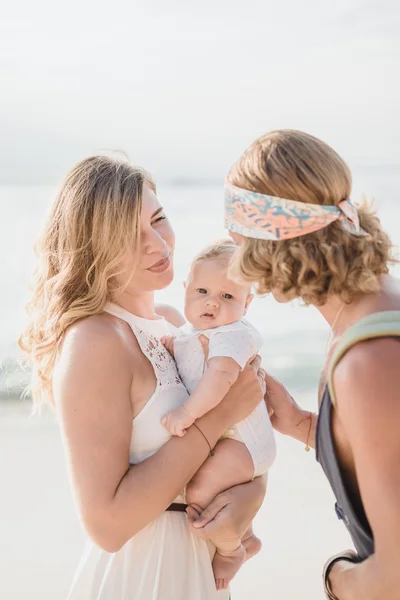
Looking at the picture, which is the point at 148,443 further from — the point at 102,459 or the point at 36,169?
the point at 36,169

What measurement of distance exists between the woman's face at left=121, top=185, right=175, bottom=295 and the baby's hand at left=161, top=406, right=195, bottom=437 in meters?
0.53

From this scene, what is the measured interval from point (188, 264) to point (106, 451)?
35.1 feet

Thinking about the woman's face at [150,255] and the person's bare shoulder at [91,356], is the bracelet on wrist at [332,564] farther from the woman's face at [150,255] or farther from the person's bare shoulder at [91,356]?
the woman's face at [150,255]

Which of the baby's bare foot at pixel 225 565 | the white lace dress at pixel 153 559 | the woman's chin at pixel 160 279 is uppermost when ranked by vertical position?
the woman's chin at pixel 160 279

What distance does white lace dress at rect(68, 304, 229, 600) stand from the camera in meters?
2.80

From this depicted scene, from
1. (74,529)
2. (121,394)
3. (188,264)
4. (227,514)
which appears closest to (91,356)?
(121,394)

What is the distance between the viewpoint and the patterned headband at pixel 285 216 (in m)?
2.21

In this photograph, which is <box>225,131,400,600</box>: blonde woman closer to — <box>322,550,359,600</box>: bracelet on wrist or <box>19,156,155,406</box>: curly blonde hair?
<box>322,550,359,600</box>: bracelet on wrist

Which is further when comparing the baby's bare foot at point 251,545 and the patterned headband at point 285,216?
the baby's bare foot at point 251,545

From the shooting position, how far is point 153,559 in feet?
9.28

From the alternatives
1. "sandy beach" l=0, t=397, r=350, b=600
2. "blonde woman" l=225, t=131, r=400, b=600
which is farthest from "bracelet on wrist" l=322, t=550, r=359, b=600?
"sandy beach" l=0, t=397, r=350, b=600

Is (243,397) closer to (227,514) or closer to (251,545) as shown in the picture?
(227,514)

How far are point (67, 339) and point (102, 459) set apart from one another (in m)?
0.43

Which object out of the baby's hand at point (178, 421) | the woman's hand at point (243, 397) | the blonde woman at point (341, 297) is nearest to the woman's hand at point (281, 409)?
the woman's hand at point (243, 397)
